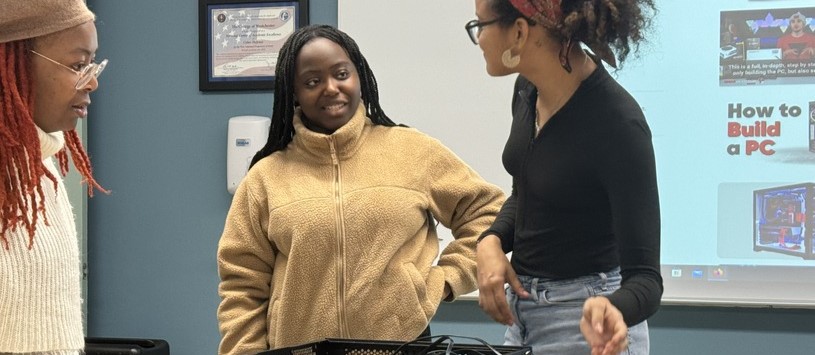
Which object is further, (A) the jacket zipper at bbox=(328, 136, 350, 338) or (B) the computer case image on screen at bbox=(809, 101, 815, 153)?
(B) the computer case image on screen at bbox=(809, 101, 815, 153)

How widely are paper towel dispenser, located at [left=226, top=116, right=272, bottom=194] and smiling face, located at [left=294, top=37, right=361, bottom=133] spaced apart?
4.76ft

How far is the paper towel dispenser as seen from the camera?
11.1 feet

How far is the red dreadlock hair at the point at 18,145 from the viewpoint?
1.33 metres

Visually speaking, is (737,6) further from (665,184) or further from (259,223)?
(259,223)

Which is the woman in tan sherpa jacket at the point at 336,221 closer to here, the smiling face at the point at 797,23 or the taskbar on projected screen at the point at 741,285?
the taskbar on projected screen at the point at 741,285

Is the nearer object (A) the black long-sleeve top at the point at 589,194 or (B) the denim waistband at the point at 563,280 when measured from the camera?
(A) the black long-sleeve top at the point at 589,194

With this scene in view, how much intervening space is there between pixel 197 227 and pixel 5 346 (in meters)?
2.25

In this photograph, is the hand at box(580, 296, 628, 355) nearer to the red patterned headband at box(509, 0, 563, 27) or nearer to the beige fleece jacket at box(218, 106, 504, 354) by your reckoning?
the red patterned headband at box(509, 0, 563, 27)

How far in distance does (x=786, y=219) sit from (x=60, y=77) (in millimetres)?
2301

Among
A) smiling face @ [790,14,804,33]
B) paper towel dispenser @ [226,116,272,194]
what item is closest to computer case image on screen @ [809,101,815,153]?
smiling face @ [790,14,804,33]

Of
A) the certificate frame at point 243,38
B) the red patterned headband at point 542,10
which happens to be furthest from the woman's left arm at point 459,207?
the certificate frame at point 243,38

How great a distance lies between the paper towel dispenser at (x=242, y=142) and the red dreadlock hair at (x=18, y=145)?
2.01 metres

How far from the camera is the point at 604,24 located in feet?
4.36

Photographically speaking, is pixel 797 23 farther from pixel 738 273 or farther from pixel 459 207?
pixel 459 207
